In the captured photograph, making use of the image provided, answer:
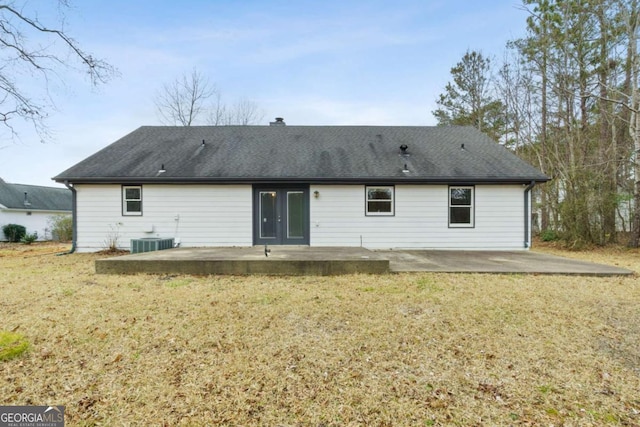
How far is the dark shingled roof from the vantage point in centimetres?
965

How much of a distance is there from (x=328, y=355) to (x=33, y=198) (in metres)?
28.8

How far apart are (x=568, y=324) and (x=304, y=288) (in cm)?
366

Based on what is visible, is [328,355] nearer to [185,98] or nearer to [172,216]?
[172,216]

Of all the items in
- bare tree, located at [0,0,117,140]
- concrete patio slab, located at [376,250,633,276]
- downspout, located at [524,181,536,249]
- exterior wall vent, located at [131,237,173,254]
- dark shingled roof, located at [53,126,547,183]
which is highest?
bare tree, located at [0,0,117,140]

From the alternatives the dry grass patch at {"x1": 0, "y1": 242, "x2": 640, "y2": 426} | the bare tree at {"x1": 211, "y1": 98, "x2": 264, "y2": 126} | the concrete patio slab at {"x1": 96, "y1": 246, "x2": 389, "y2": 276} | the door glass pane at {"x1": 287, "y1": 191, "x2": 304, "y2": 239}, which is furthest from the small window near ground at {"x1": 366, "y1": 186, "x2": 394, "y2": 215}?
the bare tree at {"x1": 211, "y1": 98, "x2": 264, "y2": 126}

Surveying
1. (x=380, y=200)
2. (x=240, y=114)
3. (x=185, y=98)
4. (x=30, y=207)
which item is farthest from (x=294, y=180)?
(x=30, y=207)

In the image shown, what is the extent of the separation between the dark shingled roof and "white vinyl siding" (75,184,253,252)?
448 mm

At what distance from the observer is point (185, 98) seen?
2031 centimetres

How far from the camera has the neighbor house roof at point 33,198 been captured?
65.9 feet

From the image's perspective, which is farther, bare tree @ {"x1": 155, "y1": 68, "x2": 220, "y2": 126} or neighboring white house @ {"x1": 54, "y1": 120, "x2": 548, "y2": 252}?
bare tree @ {"x1": 155, "y1": 68, "x2": 220, "y2": 126}

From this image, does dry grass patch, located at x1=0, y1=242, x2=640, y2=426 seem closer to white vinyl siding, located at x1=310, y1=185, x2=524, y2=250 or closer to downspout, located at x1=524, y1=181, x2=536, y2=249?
white vinyl siding, located at x1=310, y1=185, x2=524, y2=250

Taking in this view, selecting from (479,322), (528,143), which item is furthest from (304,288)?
(528,143)

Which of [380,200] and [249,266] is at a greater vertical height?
[380,200]

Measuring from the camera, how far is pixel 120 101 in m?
15.8
